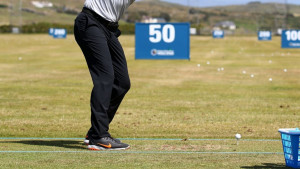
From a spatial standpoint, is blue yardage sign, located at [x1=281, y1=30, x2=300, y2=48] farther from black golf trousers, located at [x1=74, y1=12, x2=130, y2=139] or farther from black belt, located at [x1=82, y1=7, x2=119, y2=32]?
black golf trousers, located at [x1=74, y1=12, x2=130, y2=139]

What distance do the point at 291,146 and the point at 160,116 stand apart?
20.9 ft

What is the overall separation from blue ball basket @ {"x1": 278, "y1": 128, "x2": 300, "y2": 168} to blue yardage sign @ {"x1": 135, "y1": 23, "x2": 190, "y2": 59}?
68.2 feet

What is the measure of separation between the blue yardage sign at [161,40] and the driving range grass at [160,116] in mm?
2727

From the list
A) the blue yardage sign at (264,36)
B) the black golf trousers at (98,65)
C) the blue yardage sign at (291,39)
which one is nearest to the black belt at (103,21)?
the black golf trousers at (98,65)

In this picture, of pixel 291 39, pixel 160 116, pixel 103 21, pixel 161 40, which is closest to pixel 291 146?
pixel 103 21

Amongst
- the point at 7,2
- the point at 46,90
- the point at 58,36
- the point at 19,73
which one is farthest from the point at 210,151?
the point at 7,2

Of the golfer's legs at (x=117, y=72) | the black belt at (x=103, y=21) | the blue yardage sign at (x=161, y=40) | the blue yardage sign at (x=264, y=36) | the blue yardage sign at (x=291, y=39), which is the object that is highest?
the black belt at (x=103, y=21)

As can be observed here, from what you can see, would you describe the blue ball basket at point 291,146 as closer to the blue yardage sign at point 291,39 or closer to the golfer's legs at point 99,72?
the golfer's legs at point 99,72

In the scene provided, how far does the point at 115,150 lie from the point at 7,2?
587ft

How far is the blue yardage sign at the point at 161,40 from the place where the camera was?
28.0 meters

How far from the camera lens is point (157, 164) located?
7.09 m

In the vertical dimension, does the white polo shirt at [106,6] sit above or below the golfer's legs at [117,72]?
above

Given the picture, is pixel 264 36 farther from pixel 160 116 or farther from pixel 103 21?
pixel 103 21

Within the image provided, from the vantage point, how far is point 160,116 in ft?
42.1
